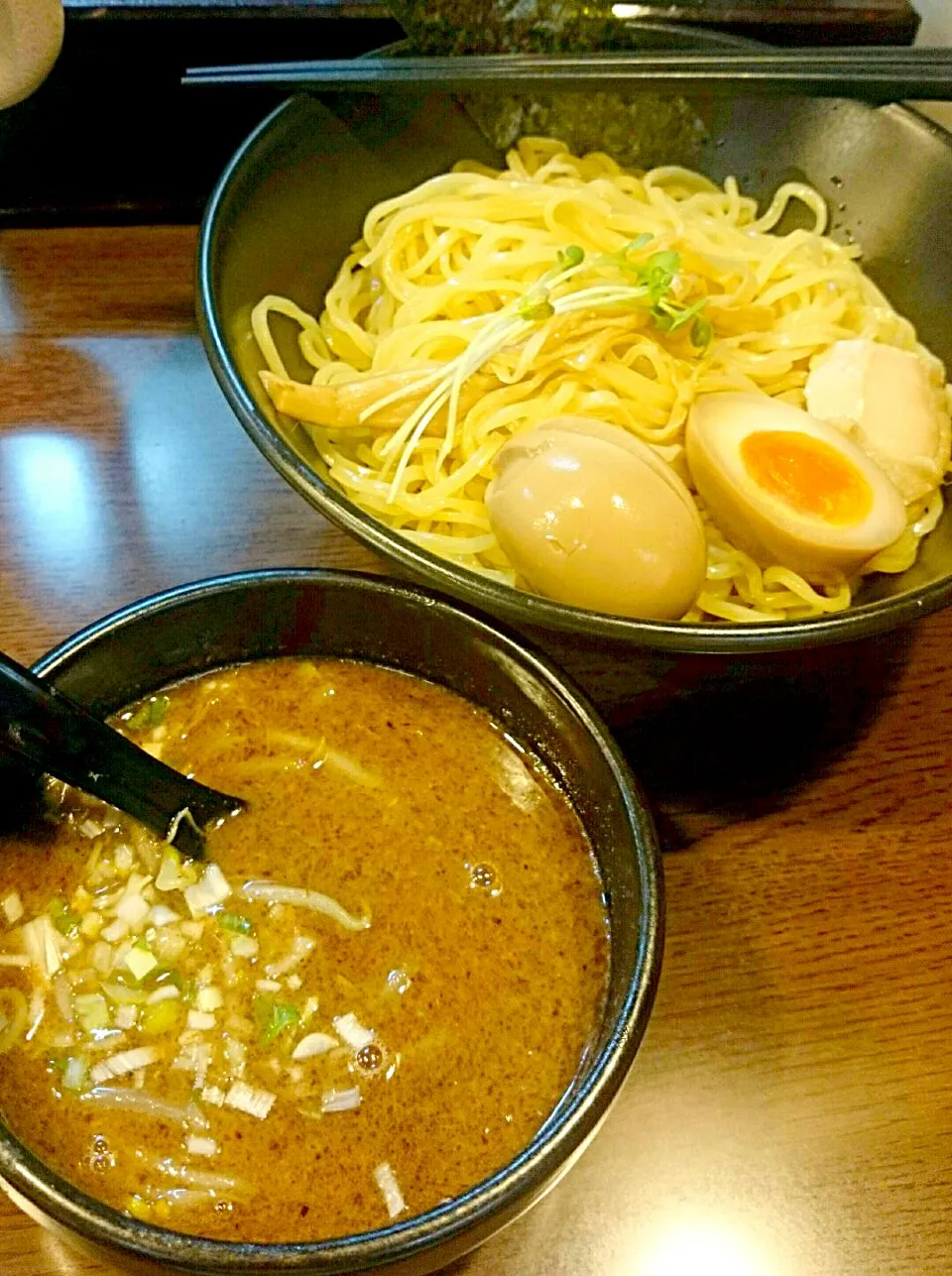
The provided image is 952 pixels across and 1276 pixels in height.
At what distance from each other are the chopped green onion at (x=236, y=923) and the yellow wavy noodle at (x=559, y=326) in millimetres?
535

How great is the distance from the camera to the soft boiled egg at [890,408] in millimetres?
1485

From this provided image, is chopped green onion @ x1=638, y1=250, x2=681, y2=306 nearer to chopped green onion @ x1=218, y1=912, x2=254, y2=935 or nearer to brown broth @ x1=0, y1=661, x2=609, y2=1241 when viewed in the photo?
brown broth @ x1=0, y1=661, x2=609, y2=1241

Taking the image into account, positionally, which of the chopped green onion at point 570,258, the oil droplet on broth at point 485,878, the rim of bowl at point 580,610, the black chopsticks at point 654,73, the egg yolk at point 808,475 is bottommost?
the oil droplet on broth at point 485,878

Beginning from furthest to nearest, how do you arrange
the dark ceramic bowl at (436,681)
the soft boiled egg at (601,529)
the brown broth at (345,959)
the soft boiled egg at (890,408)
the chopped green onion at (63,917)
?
1. the soft boiled egg at (890,408)
2. the soft boiled egg at (601,529)
3. the chopped green onion at (63,917)
4. the brown broth at (345,959)
5. the dark ceramic bowl at (436,681)

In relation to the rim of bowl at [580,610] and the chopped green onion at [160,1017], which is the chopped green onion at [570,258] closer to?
the rim of bowl at [580,610]

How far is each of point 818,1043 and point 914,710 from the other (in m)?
0.47

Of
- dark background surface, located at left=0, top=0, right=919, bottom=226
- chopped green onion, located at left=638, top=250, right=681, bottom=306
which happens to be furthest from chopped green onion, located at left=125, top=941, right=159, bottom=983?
dark background surface, located at left=0, top=0, right=919, bottom=226

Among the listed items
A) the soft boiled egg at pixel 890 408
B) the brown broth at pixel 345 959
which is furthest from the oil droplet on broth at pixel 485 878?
the soft boiled egg at pixel 890 408

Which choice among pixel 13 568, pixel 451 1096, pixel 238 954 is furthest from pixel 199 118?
pixel 451 1096

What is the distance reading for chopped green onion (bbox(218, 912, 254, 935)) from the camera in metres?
1.02

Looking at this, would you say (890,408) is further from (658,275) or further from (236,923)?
(236,923)

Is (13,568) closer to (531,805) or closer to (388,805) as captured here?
(388,805)

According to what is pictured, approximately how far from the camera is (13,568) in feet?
4.87

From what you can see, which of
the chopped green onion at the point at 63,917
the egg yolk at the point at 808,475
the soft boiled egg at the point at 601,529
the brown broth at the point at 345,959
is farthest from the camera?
the egg yolk at the point at 808,475
